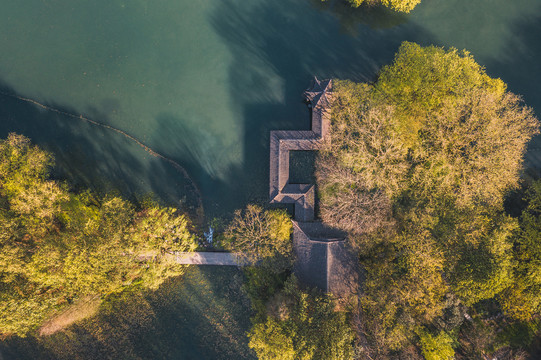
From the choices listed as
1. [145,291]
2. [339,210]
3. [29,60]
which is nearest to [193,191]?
[145,291]

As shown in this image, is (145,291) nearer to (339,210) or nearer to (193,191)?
(193,191)

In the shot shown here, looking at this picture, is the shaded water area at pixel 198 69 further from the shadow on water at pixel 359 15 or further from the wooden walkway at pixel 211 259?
the wooden walkway at pixel 211 259

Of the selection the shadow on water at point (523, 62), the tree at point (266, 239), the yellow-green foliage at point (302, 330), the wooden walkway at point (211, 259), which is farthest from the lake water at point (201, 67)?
the yellow-green foliage at point (302, 330)

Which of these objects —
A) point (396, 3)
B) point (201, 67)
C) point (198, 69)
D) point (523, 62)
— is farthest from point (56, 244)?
point (523, 62)

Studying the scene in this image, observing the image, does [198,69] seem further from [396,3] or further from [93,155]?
[396,3]

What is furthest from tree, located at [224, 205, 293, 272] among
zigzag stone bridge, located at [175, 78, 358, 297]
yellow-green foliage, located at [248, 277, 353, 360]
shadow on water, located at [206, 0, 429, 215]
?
shadow on water, located at [206, 0, 429, 215]

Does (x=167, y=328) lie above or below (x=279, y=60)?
below
